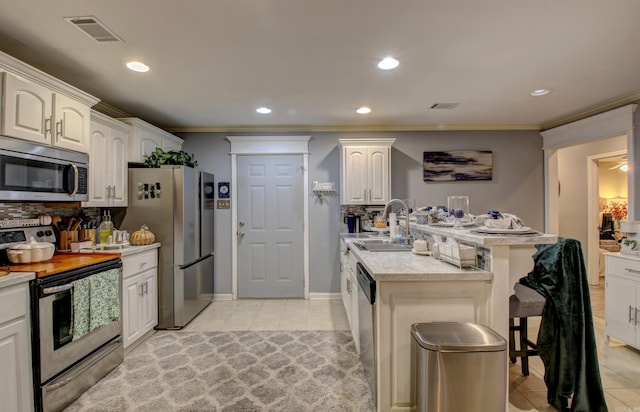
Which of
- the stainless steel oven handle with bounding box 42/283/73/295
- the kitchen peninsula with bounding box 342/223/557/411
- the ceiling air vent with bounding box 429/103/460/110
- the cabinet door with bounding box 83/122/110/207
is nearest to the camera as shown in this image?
the kitchen peninsula with bounding box 342/223/557/411

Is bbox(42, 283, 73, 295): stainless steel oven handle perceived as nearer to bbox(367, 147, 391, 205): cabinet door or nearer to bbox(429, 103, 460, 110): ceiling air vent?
bbox(367, 147, 391, 205): cabinet door

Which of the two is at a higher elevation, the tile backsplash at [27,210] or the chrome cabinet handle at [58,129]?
the chrome cabinet handle at [58,129]

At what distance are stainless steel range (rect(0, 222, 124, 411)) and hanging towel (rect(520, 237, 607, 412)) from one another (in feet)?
9.94

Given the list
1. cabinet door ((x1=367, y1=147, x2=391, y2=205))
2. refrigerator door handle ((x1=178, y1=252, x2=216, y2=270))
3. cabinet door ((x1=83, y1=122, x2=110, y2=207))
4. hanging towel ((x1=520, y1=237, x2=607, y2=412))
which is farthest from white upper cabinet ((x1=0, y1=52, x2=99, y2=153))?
hanging towel ((x1=520, y1=237, x2=607, y2=412))

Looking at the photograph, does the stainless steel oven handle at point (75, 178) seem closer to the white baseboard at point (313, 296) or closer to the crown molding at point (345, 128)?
the crown molding at point (345, 128)

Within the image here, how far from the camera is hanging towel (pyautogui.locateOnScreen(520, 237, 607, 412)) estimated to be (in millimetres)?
1832

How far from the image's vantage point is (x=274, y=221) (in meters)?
4.37

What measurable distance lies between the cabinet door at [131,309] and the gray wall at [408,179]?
147 centimetres

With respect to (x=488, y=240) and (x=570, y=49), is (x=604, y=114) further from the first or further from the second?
(x=488, y=240)

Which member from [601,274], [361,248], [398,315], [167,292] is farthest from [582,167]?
[167,292]

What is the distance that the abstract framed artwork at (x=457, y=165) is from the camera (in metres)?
4.39

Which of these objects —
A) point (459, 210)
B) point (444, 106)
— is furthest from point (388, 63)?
point (444, 106)

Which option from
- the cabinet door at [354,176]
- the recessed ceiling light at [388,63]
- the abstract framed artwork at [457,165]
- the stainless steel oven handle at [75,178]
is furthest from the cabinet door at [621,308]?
the stainless steel oven handle at [75,178]

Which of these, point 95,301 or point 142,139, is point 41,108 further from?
point 95,301
